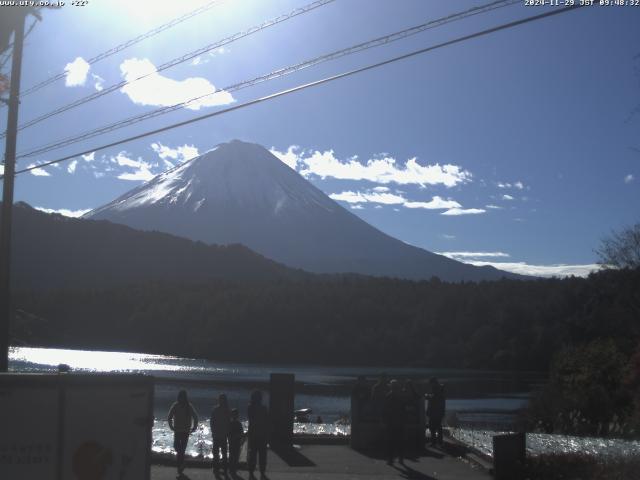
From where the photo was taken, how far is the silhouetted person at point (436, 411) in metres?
15.1

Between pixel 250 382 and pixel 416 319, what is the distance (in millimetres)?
35464

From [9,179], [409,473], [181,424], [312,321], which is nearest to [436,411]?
[409,473]

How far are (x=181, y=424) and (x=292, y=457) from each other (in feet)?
8.26

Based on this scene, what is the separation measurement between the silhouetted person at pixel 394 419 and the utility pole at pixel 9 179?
239 inches

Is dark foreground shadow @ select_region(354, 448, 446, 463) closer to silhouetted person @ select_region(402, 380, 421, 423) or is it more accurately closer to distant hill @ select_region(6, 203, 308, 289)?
silhouetted person @ select_region(402, 380, 421, 423)

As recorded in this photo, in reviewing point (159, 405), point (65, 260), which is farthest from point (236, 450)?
point (65, 260)

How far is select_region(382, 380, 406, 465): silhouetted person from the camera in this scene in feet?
44.4

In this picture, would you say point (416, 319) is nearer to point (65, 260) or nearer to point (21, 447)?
point (65, 260)

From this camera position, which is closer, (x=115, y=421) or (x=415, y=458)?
(x=115, y=421)

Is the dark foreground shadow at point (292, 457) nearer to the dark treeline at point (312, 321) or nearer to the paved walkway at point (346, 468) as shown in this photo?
the paved walkway at point (346, 468)

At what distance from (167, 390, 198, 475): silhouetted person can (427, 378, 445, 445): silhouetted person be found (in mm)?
4727

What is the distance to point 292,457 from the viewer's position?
1404 cm

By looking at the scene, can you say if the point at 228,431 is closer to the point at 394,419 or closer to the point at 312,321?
the point at 394,419

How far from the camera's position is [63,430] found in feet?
24.3
